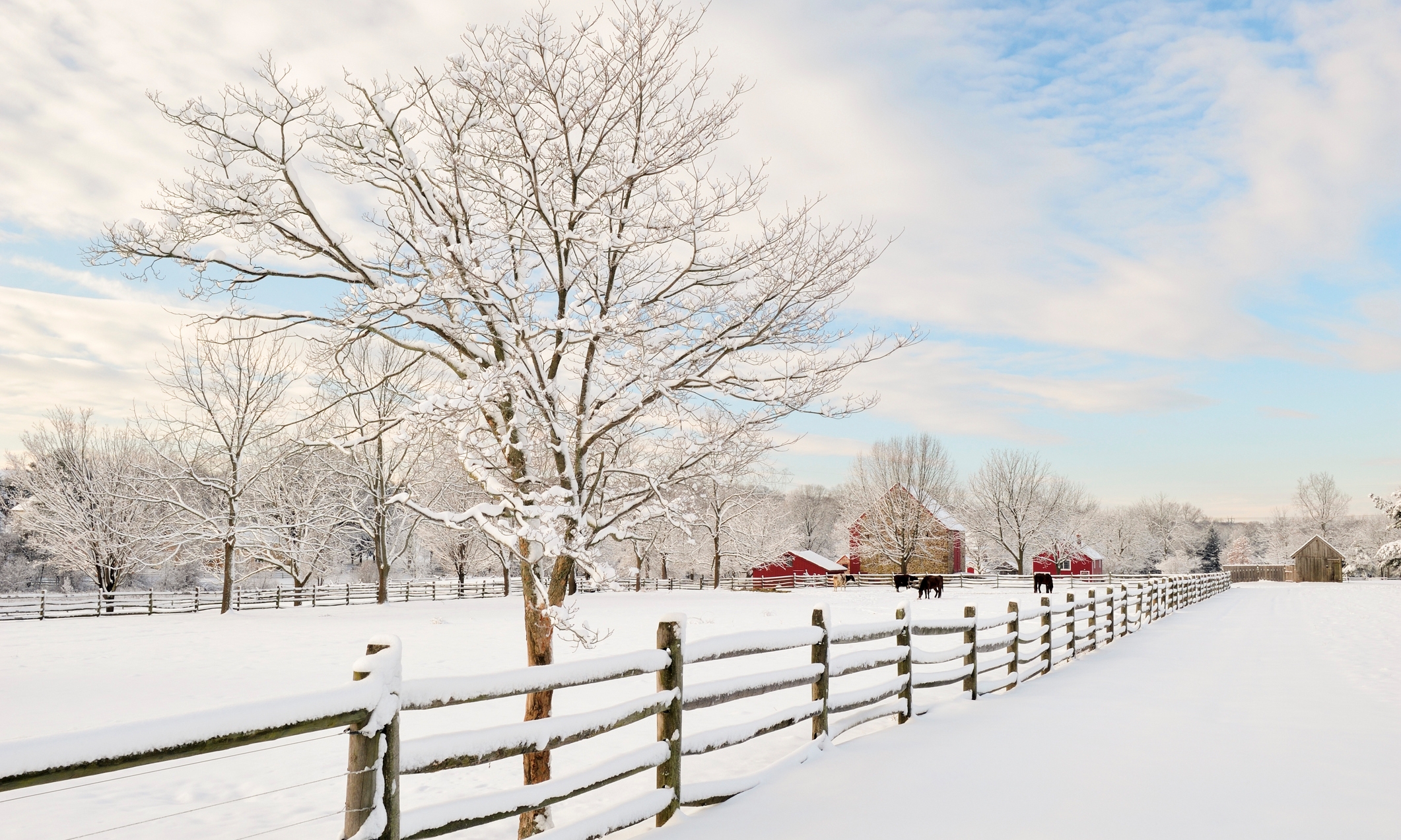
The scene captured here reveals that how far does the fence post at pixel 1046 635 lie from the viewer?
12.7 meters

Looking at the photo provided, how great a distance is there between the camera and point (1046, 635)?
13.0m

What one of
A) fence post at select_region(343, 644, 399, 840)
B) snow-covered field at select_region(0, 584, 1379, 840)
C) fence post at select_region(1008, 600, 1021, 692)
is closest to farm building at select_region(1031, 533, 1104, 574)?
snow-covered field at select_region(0, 584, 1379, 840)

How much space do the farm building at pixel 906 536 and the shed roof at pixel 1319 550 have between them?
35785 mm

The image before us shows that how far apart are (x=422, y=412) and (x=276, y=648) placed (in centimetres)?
1611

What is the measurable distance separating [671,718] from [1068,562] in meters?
65.0

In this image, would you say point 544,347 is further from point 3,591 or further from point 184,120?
point 3,591

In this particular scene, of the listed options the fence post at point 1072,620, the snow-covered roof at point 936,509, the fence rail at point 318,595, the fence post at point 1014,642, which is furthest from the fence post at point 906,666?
the snow-covered roof at point 936,509

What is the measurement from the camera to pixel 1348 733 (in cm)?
805

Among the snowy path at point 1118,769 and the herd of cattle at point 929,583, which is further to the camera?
the herd of cattle at point 929,583

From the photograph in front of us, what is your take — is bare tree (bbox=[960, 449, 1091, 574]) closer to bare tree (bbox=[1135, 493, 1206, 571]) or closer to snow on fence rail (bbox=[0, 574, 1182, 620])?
snow on fence rail (bbox=[0, 574, 1182, 620])

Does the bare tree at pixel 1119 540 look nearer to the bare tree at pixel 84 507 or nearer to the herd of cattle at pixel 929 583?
the herd of cattle at pixel 929 583

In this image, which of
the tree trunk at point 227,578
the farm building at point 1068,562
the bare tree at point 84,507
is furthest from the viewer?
the farm building at point 1068,562

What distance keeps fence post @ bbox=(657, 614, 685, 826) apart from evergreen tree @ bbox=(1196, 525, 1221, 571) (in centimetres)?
11067

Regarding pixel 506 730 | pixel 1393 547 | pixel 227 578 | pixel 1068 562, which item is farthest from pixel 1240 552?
pixel 506 730
